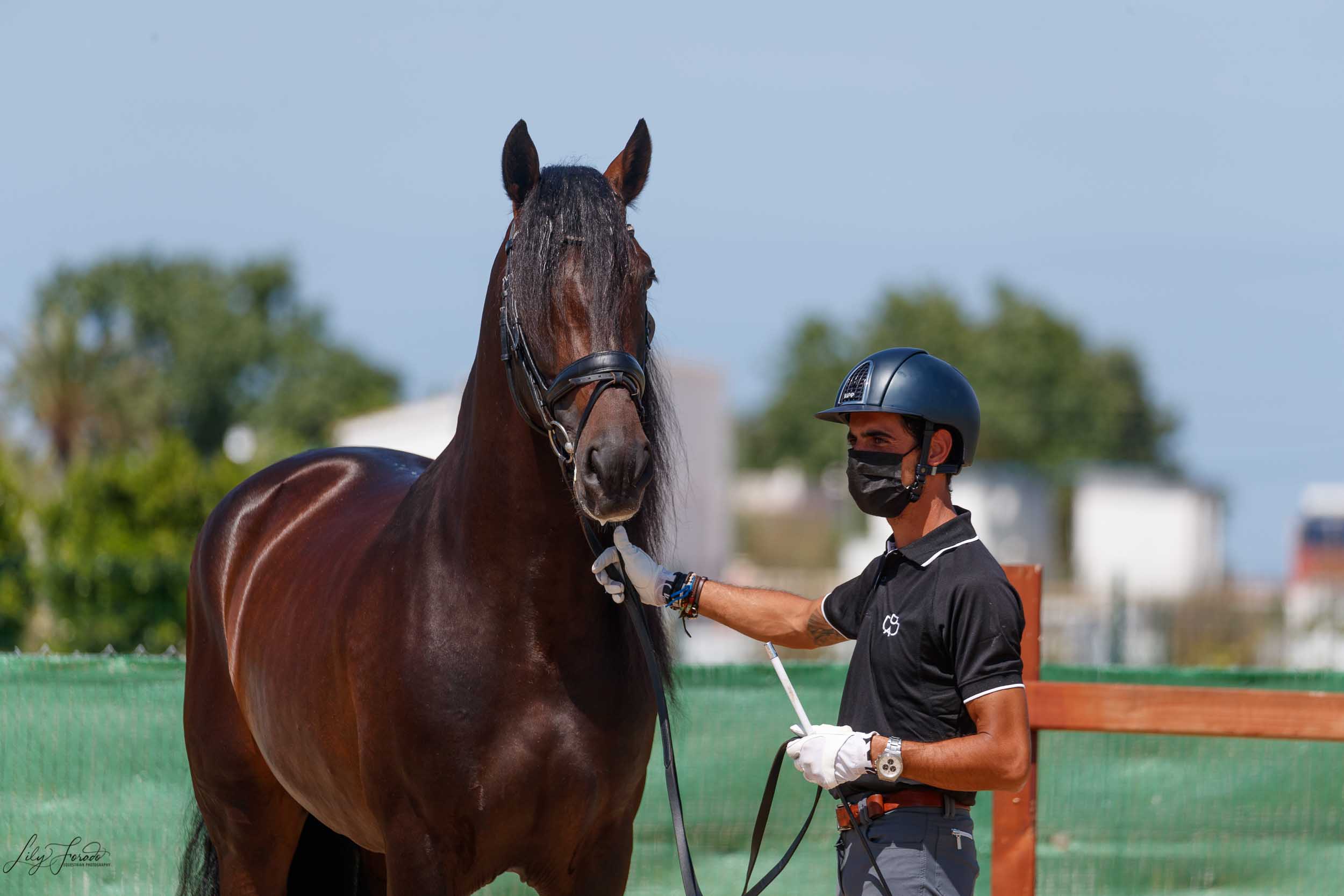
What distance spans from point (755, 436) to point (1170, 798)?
81.8 meters

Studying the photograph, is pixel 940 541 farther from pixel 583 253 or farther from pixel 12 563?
pixel 12 563

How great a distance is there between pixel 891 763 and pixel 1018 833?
1802mm

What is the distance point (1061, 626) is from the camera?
54.7 ft

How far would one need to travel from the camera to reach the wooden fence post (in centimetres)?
425

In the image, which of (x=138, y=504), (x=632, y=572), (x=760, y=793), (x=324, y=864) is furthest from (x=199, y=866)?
(x=138, y=504)

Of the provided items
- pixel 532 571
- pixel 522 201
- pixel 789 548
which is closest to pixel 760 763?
pixel 532 571

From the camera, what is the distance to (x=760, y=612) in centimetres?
333

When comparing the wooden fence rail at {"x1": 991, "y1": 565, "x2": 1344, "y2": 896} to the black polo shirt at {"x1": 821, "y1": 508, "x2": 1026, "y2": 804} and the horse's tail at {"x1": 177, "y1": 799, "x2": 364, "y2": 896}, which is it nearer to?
the black polo shirt at {"x1": 821, "y1": 508, "x2": 1026, "y2": 804}

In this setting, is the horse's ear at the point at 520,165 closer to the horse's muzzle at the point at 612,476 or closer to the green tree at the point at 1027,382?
the horse's muzzle at the point at 612,476

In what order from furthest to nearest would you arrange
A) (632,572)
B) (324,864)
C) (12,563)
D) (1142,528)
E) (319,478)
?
(1142,528), (12,563), (319,478), (324,864), (632,572)

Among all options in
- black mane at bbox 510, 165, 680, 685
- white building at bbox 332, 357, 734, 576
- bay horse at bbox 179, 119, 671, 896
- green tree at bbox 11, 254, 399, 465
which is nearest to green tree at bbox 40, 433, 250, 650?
white building at bbox 332, 357, 734, 576

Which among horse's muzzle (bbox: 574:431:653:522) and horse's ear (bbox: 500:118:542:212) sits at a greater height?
horse's ear (bbox: 500:118:542:212)

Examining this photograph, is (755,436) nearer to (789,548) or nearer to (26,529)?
(789,548)

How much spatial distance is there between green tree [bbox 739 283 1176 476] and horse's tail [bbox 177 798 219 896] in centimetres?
5871
